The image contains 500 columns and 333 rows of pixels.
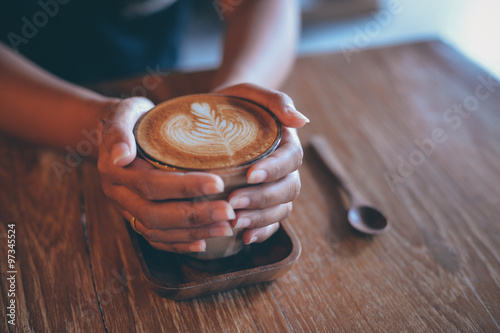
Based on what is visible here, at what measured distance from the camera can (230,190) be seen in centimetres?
72

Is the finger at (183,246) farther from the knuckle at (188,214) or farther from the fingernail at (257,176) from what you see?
the fingernail at (257,176)

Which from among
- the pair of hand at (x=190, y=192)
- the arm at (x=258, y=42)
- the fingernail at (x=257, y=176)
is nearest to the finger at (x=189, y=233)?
the pair of hand at (x=190, y=192)

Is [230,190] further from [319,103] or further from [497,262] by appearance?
[319,103]

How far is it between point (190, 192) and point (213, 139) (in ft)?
0.50

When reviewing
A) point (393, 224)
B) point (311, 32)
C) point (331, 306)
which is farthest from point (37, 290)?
point (311, 32)

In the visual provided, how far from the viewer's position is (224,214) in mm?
701

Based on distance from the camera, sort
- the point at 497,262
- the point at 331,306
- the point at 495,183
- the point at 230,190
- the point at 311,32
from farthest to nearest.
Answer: the point at 311,32 → the point at 495,183 → the point at 497,262 → the point at 331,306 → the point at 230,190

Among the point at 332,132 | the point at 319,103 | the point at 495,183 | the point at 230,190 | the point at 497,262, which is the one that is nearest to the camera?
the point at 230,190

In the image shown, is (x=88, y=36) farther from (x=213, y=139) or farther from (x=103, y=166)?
(x=213, y=139)

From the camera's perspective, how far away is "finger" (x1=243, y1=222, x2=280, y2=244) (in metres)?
0.80

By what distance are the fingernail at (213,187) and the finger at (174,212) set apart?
0.13ft

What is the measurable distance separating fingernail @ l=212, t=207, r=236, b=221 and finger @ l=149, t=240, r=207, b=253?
0.10m

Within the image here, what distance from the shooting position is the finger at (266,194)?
72 centimetres

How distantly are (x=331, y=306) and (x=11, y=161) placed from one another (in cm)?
102
